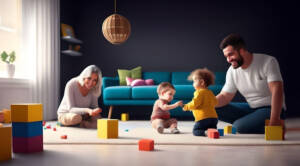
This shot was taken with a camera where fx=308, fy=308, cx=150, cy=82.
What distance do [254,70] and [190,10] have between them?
361cm

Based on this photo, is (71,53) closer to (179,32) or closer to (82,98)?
(179,32)

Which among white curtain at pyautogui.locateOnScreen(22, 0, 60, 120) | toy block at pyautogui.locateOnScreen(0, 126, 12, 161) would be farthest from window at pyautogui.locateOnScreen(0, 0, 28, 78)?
toy block at pyautogui.locateOnScreen(0, 126, 12, 161)

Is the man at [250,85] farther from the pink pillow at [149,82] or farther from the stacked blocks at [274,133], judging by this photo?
the pink pillow at [149,82]

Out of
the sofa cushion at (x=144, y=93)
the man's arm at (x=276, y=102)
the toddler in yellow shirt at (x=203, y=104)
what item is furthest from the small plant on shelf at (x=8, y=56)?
the man's arm at (x=276, y=102)

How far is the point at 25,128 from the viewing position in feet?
6.26

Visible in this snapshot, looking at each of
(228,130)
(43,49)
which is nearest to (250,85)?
(228,130)

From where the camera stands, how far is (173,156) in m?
1.79

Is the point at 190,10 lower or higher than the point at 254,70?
higher

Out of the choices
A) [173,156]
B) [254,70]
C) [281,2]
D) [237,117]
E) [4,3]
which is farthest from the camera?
[281,2]

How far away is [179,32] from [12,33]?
3.08 metres

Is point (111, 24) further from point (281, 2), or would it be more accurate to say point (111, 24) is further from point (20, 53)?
point (281, 2)

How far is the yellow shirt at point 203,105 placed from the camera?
8.76ft

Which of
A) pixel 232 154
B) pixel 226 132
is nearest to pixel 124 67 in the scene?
pixel 226 132

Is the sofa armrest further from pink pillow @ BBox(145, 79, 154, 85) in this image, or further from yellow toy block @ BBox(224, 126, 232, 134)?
yellow toy block @ BBox(224, 126, 232, 134)
